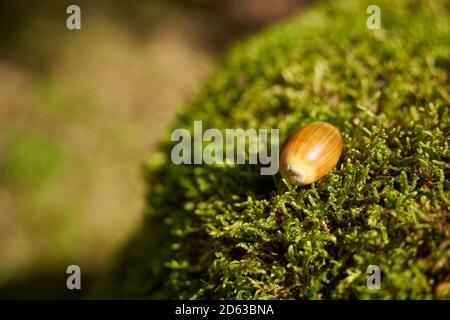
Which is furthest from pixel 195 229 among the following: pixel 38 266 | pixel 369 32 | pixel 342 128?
pixel 38 266

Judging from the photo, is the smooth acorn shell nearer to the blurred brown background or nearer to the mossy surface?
the mossy surface

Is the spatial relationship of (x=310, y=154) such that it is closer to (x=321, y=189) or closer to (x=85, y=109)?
(x=321, y=189)

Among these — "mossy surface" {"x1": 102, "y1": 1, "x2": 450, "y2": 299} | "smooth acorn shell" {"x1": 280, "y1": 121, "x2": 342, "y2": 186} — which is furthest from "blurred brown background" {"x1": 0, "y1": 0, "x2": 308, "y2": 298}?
"smooth acorn shell" {"x1": 280, "y1": 121, "x2": 342, "y2": 186}

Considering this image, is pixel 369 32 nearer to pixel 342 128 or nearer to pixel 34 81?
pixel 342 128

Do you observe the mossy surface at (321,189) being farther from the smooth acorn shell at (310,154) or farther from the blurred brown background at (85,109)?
the blurred brown background at (85,109)

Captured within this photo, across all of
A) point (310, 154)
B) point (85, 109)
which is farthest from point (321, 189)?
point (85, 109)

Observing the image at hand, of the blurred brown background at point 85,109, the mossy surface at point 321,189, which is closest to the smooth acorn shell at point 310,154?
the mossy surface at point 321,189
